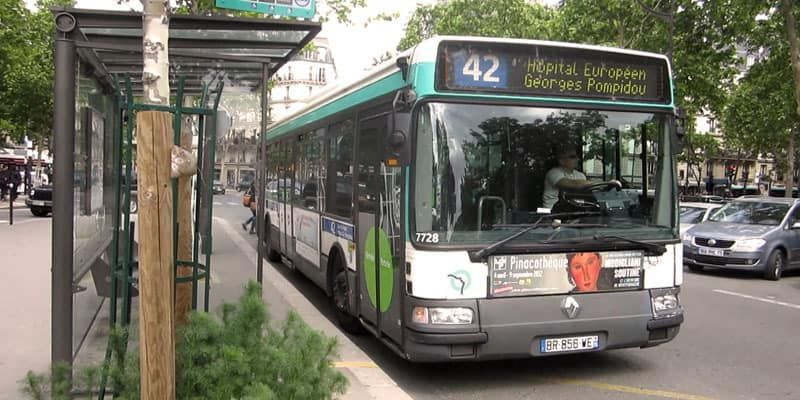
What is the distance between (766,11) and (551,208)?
15013 mm

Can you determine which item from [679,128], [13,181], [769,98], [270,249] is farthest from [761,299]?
[13,181]

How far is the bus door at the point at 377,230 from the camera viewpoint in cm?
559

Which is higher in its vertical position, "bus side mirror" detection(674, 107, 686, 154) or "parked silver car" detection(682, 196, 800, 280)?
"bus side mirror" detection(674, 107, 686, 154)

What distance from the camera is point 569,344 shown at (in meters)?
5.35

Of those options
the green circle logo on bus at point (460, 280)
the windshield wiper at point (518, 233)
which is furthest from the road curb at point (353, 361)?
the windshield wiper at point (518, 233)

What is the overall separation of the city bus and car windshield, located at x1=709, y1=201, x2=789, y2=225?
976 centimetres

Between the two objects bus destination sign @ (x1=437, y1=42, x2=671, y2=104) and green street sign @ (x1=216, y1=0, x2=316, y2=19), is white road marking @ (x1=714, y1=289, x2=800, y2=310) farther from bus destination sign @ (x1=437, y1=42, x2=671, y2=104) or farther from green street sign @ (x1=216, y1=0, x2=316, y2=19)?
green street sign @ (x1=216, y1=0, x2=316, y2=19)

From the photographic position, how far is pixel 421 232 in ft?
16.7

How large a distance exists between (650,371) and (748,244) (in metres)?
8.23

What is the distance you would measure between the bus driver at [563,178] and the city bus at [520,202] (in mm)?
21

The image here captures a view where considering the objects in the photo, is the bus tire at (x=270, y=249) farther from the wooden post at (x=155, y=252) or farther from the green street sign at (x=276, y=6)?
the wooden post at (x=155, y=252)

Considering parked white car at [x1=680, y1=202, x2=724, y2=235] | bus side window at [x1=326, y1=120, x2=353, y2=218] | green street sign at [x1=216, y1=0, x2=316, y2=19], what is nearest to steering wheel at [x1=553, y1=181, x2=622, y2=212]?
bus side window at [x1=326, y1=120, x2=353, y2=218]

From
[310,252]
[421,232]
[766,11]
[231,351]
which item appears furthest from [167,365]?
[766,11]

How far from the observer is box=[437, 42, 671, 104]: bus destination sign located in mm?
5195
